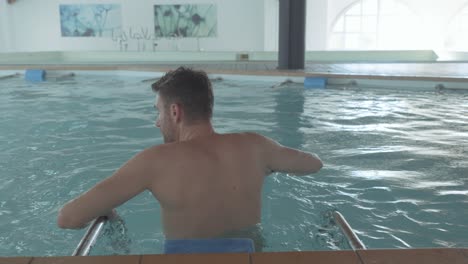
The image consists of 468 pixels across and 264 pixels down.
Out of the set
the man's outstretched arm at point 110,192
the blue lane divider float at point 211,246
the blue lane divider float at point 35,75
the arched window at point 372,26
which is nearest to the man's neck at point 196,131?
the man's outstretched arm at point 110,192

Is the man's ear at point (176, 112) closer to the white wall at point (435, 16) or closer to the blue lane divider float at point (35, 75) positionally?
the blue lane divider float at point (35, 75)

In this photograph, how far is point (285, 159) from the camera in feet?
6.57

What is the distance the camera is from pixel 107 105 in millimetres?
7625

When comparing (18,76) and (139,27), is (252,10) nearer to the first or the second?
(139,27)

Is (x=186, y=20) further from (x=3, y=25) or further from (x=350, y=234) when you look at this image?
(x=350, y=234)

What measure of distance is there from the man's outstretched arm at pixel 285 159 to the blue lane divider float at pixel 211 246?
418 mm

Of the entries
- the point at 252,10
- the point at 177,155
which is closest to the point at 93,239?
the point at 177,155

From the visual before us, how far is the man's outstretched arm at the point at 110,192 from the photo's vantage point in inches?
65.5

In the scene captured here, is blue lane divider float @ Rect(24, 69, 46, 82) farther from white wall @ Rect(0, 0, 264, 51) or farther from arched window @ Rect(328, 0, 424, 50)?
arched window @ Rect(328, 0, 424, 50)

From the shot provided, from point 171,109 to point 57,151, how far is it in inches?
136

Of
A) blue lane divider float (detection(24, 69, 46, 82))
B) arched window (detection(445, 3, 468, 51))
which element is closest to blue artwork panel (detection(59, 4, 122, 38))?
blue lane divider float (detection(24, 69, 46, 82))

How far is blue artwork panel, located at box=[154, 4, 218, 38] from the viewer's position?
1608 cm

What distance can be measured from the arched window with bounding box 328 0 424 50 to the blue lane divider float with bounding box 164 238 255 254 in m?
21.8

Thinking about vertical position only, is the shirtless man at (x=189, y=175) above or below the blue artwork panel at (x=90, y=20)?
below
